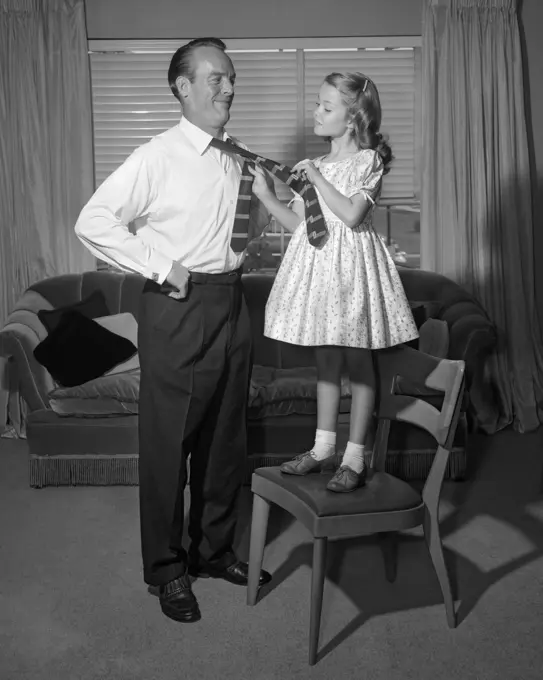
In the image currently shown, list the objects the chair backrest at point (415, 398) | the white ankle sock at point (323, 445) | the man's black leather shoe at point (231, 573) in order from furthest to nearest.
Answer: the man's black leather shoe at point (231, 573), the white ankle sock at point (323, 445), the chair backrest at point (415, 398)

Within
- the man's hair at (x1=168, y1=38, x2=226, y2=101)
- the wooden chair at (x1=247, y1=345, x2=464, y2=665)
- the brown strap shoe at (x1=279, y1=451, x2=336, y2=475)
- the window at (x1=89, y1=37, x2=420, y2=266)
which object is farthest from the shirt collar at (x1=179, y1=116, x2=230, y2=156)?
the window at (x1=89, y1=37, x2=420, y2=266)

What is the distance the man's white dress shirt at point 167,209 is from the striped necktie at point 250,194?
34 millimetres

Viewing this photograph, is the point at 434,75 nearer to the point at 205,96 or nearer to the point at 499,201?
the point at 499,201

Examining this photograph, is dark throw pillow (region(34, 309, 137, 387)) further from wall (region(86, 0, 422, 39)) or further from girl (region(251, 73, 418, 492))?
wall (region(86, 0, 422, 39))

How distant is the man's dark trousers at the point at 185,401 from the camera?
249 cm

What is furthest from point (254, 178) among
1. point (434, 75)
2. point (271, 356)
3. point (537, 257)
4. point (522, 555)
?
point (537, 257)

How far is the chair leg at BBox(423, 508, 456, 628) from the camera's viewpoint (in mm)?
2424

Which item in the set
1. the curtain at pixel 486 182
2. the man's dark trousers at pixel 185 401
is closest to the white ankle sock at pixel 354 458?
the man's dark trousers at pixel 185 401

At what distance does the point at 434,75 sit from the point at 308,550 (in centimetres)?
311

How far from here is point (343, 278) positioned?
2.60 metres

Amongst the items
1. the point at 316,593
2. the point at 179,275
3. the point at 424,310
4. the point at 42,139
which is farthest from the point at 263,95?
the point at 316,593

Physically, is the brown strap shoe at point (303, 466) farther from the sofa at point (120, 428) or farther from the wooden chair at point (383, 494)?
the sofa at point (120, 428)

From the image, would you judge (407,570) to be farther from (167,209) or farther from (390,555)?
(167,209)

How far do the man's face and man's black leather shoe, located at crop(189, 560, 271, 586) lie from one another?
1370 millimetres
